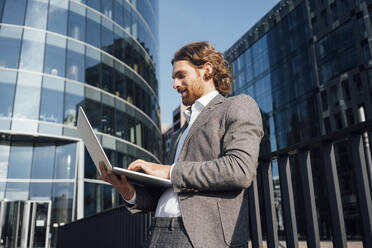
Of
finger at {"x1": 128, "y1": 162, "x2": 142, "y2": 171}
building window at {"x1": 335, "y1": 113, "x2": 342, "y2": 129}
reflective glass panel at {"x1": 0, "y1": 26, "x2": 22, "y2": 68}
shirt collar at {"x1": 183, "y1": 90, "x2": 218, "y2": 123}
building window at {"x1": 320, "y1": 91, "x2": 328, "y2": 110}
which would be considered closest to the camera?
finger at {"x1": 128, "y1": 162, "x2": 142, "y2": 171}

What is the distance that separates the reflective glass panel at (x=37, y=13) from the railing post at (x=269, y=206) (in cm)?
1947

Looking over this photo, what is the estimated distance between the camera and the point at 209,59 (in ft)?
6.18

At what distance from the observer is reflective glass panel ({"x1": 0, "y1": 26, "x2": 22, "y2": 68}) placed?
58.3ft

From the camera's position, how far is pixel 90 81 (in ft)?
66.7

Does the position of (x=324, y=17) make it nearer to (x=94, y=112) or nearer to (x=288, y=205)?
(x=94, y=112)

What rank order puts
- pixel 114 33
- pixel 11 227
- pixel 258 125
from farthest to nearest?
pixel 114 33, pixel 11 227, pixel 258 125

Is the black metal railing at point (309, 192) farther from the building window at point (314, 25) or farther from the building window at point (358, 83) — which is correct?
the building window at point (314, 25)

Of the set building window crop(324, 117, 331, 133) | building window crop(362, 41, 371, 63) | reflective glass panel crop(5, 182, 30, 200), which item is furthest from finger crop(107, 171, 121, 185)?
building window crop(324, 117, 331, 133)

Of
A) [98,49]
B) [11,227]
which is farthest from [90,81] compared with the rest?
[11,227]

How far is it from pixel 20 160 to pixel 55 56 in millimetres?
5764

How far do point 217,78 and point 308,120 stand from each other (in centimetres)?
3282

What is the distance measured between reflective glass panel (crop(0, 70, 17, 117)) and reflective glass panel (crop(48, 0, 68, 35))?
138 inches

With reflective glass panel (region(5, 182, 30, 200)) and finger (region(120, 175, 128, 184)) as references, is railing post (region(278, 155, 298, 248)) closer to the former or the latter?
finger (region(120, 175, 128, 184))

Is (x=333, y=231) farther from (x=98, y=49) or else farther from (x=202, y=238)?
Answer: (x=98, y=49)
